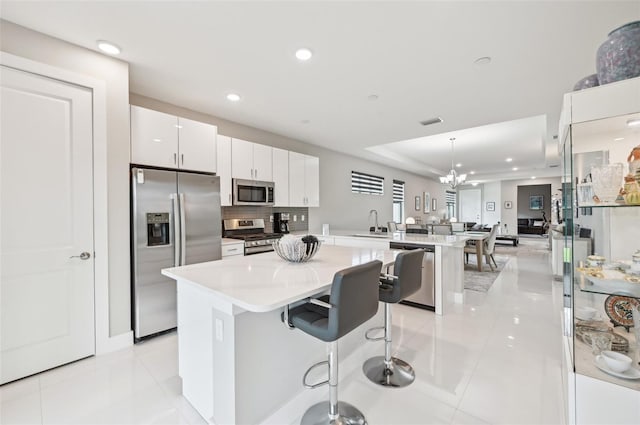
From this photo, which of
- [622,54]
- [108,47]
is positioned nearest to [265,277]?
[622,54]

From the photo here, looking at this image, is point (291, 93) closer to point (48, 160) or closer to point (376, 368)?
point (48, 160)

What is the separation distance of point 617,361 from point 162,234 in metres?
3.35

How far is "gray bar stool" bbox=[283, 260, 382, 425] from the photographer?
129cm

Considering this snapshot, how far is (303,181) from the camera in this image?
471 centimetres

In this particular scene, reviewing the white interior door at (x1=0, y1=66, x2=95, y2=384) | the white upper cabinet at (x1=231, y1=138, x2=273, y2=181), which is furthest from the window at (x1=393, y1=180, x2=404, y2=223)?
the white interior door at (x1=0, y1=66, x2=95, y2=384)

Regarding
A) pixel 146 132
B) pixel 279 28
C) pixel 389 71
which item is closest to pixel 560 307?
pixel 389 71

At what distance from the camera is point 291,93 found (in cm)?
304

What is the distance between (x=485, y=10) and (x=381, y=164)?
5.72m

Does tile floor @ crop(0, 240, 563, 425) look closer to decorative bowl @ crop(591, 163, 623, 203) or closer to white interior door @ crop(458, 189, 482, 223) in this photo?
decorative bowl @ crop(591, 163, 623, 203)

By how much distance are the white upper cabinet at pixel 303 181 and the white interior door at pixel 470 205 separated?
1039 cm

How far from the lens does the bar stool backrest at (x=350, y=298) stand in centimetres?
128

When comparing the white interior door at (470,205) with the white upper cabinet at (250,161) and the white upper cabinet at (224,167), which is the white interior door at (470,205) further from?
the white upper cabinet at (224,167)

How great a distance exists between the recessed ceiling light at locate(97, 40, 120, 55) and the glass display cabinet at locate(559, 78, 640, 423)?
318 centimetres

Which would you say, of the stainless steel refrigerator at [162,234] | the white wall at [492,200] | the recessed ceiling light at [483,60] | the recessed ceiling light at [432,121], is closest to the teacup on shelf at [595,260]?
the recessed ceiling light at [483,60]
